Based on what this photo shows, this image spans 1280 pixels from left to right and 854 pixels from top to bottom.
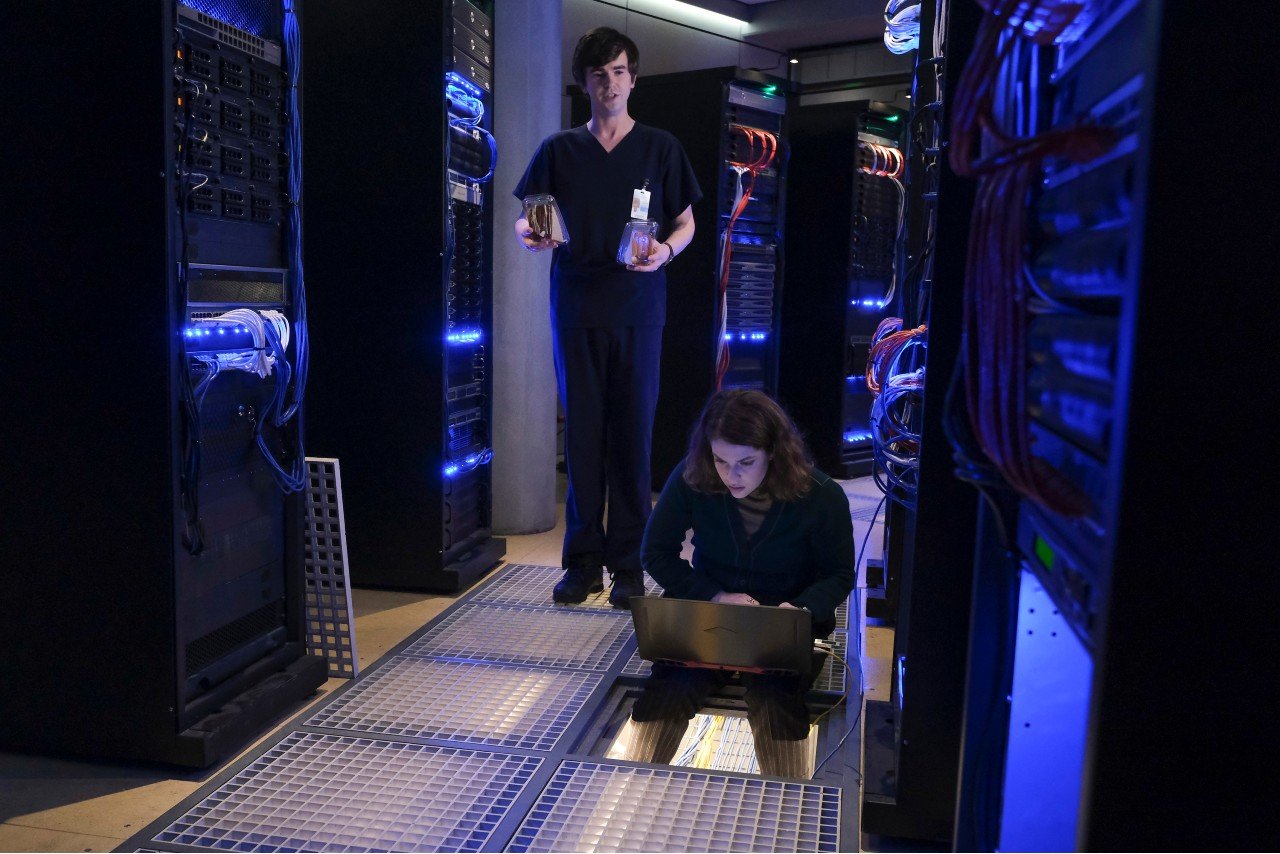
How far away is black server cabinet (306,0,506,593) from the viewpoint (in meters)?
3.23

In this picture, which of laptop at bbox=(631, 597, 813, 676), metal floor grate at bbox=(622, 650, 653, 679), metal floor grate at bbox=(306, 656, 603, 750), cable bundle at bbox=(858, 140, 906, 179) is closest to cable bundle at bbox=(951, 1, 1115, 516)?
laptop at bbox=(631, 597, 813, 676)

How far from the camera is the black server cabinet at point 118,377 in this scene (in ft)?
6.49

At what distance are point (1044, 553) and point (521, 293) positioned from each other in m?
3.40

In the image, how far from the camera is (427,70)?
3.21m

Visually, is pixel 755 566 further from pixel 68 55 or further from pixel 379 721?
pixel 68 55

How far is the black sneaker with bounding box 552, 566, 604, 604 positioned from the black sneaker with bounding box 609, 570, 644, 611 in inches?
2.5

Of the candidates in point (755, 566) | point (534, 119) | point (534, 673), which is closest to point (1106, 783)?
point (755, 566)

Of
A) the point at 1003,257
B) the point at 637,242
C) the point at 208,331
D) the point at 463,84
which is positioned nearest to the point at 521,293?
the point at 463,84

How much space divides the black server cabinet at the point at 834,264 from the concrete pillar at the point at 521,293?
6.26ft

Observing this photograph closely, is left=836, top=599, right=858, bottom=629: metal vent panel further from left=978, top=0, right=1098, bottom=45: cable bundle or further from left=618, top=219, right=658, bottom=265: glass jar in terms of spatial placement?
left=978, top=0, right=1098, bottom=45: cable bundle

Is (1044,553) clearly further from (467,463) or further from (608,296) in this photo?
(467,463)

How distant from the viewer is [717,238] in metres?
4.87

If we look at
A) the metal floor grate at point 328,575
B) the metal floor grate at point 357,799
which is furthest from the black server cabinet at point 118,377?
the metal floor grate at point 328,575

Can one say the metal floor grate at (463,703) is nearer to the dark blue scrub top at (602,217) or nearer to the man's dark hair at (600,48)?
the dark blue scrub top at (602,217)
